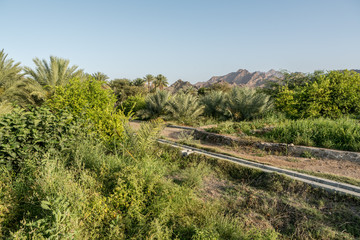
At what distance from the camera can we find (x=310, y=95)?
9.53 meters

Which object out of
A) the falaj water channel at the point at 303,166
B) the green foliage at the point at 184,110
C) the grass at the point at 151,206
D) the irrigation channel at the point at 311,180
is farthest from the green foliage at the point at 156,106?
the grass at the point at 151,206

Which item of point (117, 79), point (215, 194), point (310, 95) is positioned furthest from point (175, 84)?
point (215, 194)

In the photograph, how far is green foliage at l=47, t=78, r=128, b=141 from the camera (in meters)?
5.10

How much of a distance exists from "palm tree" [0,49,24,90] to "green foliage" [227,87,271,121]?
14388mm

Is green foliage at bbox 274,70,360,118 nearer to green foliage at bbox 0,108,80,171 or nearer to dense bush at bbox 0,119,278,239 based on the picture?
dense bush at bbox 0,119,278,239

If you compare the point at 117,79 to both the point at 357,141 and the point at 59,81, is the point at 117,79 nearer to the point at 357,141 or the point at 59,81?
the point at 59,81

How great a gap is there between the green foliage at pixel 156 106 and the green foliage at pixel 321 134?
870 centimetres

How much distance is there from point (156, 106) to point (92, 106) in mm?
9055

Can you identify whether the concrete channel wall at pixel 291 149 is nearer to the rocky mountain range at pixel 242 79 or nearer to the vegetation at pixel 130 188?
the vegetation at pixel 130 188

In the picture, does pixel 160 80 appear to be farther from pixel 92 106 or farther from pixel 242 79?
pixel 242 79

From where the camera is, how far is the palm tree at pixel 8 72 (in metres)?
13.2

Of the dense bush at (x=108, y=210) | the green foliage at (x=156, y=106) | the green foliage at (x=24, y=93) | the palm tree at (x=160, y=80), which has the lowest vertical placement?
the dense bush at (x=108, y=210)

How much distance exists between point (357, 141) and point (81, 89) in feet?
26.7

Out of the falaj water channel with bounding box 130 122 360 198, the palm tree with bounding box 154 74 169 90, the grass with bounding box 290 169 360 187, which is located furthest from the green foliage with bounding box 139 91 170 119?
the palm tree with bounding box 154 74 169 90
